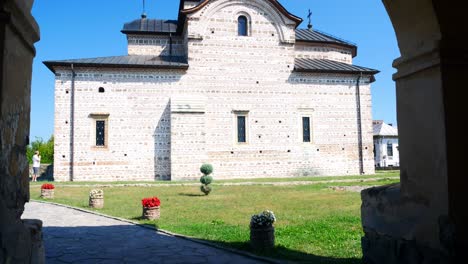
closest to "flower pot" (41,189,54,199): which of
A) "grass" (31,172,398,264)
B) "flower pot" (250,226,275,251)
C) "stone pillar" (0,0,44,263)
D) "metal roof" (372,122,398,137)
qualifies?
"grass" (31,172,398,264)

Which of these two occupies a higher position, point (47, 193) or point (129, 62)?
point (129, 62)

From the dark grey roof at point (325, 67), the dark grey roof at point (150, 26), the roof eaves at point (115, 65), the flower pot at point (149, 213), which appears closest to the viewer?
the flower pot at point (149, 213)

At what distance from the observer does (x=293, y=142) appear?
20.7 m

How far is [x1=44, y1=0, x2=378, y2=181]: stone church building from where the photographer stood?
18.8m

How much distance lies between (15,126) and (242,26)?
1936cm

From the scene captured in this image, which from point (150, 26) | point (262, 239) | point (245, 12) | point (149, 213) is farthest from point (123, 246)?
point (150, 26)

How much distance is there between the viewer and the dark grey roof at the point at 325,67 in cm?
2105

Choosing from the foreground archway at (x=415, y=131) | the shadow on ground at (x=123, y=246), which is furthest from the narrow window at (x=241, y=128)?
the foreground archway at (x=415, y=131)

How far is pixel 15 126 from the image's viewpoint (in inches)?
105

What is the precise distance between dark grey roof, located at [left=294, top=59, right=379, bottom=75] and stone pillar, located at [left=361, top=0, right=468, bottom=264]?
1780 centimetres

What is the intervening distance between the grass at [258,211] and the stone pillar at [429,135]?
4.44 ft

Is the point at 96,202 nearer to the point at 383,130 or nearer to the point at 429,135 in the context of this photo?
the point at 429,135

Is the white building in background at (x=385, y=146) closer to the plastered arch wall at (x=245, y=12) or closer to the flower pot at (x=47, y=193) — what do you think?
the plastered arch wall at (x=245, y=12)

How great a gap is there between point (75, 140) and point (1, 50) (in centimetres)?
1724
